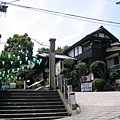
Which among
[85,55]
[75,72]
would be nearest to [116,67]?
[85,55]

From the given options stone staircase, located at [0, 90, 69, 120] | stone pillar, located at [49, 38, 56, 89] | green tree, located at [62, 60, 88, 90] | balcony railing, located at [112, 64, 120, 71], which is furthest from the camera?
balcony railing, located at [112, 64, 120, 71]

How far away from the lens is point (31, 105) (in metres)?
10.5

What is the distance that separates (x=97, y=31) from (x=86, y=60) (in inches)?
174

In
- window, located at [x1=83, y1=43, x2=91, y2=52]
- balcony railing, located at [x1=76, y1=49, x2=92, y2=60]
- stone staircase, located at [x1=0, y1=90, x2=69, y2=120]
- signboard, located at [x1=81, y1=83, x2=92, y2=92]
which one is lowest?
stone staircase, located at [x1=0, y1=90, x2=69, y2=120]

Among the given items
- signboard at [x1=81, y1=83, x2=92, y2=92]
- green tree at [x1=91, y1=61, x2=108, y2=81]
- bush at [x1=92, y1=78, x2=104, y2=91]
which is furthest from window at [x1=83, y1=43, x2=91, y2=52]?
signboard at [x1=81, y1=83, x2=92, y2=92]

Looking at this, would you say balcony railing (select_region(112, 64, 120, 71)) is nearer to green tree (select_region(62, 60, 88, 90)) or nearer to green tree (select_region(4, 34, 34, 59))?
green tree (select_region(62, 60, 88, 90))

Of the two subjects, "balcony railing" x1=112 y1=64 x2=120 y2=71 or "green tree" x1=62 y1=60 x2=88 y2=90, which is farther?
"balcony railing" x1=112 y1=64 x2=120 y2=71

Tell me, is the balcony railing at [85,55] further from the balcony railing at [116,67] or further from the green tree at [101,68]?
the balcony railing at [116,67]

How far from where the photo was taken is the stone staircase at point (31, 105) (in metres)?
9.26

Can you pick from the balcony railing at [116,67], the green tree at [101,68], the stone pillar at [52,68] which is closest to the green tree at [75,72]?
the green tree at [101,68]

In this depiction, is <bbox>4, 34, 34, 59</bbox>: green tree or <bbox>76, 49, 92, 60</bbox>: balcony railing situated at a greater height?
<bbox>4, 34, 34, 59</bbox>: green tree

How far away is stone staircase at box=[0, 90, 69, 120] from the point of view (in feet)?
30.4

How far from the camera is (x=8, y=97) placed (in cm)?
1100

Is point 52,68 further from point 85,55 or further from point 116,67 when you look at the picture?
point 85,55
